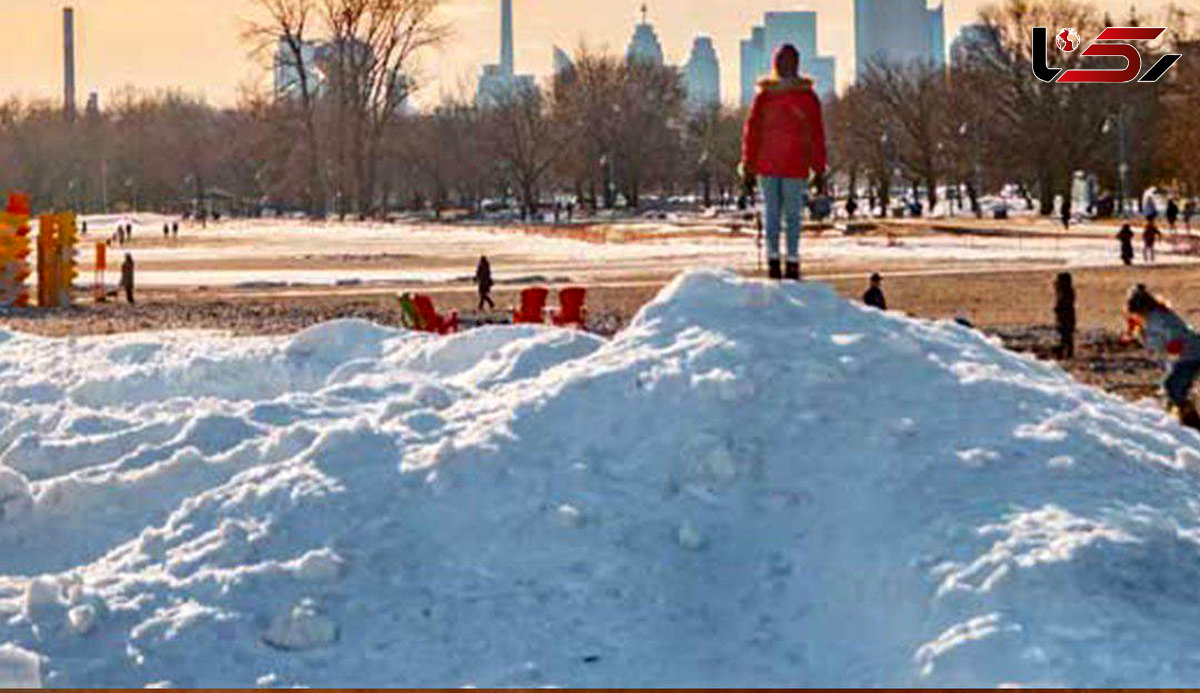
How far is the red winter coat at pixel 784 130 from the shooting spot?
40.0ft

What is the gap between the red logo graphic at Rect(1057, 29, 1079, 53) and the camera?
77625 millimetres

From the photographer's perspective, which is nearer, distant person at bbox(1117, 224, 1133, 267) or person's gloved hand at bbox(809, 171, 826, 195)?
person's gloved hand at bbox(809, 171, 826, 195)

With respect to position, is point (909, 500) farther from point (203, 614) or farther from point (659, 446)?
point (203, 614)

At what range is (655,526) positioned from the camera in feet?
27.0

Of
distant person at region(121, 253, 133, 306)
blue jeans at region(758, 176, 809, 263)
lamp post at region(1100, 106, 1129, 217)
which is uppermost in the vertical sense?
lamp post at region(1100, 106, 1129, 217)

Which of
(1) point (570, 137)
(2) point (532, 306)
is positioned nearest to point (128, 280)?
(2) point (532, 306)

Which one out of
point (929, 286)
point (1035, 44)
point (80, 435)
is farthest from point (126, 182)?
point (80, 435)

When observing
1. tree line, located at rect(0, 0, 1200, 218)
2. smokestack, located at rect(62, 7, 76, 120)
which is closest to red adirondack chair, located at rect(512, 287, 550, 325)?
tree line, located at rect(0, 0, 1200, 218)

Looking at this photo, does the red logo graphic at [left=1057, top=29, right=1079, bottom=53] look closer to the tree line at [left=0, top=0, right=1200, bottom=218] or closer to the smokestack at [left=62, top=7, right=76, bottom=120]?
the tree line at [left=0, top=0, right=1200, bottom=218]

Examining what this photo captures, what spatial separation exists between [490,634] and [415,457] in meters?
1.59

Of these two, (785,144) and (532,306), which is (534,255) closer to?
(532,306)

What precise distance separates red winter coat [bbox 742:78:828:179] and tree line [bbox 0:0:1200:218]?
4913 centimetres

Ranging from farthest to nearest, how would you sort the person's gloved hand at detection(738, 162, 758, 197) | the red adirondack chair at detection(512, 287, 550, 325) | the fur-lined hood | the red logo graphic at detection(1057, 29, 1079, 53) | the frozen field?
the red logo graphic at detection(1057, 29, 1079, 53) → the frozen field → the red adirondack chair at detection(512, 287, 550, 325) → the person's gloved hand at detection(738, 162, 758, 197) → the fur-lined hood

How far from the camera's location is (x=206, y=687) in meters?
7.27
